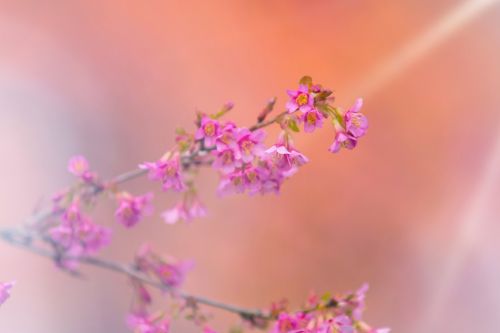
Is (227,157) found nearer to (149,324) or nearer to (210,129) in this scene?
(210,129)

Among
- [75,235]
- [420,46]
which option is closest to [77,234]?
[75,235]

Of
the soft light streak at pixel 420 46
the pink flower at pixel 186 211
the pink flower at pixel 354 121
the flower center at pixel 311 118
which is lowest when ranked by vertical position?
the flower center at pixel 311 118

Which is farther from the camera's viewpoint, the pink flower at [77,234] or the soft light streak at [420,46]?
the soft light streak at [420,46]

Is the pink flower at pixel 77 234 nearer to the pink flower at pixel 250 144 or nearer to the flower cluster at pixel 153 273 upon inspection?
the flower cluster at pixel 153 273

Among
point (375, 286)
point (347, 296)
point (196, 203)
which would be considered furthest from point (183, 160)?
point (375, 286)

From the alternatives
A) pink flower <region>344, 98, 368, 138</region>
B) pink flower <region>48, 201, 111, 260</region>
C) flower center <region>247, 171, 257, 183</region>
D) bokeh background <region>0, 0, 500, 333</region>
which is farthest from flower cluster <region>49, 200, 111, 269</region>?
bokeh background <region>0, 0, 500, 333</region>

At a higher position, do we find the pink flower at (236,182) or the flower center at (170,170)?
the flower center at (170,170)

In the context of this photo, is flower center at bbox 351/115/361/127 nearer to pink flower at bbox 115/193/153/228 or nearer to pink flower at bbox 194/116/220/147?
pink flower at bbox 194/116/220/147

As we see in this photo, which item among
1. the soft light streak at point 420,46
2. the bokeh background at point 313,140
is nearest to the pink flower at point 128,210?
the bokeh background at point 313,140
